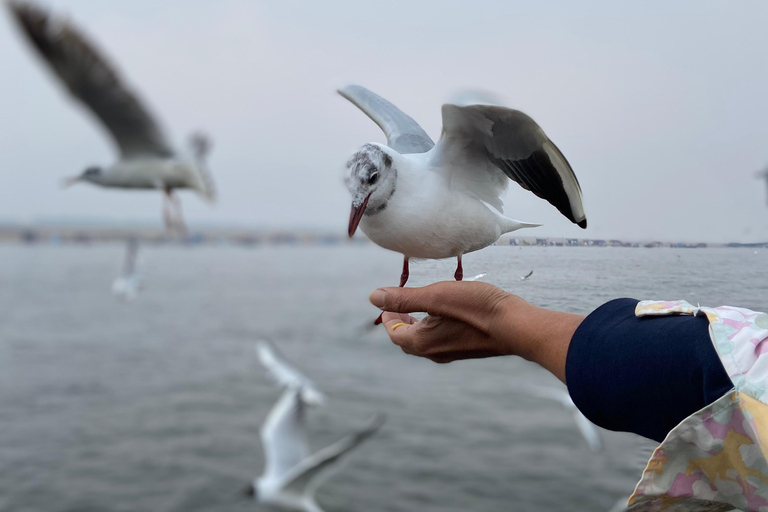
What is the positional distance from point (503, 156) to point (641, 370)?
0.61 m

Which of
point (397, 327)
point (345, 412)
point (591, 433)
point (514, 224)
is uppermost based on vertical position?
point (514, 224)

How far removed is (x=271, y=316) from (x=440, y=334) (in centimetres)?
2858

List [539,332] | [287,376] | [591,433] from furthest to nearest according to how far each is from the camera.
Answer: [591,433], [287,376], [539,332]

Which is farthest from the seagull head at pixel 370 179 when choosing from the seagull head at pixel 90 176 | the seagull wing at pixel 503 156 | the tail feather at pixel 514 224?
the seagull head at pixel 90 176

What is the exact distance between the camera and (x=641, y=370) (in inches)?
39.7

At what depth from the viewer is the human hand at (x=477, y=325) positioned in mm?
1242

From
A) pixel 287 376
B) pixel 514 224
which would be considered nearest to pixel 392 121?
pixel 514 224

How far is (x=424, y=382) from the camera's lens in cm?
1720

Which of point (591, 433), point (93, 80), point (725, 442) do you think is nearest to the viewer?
point (725, 442)

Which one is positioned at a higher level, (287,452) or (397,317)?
(397,317)

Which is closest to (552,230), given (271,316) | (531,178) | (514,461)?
(531,178)

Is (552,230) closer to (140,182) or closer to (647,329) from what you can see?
(647,329)

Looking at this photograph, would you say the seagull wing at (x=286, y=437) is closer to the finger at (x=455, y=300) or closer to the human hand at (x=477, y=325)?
the human hand at (x=477, y=325)

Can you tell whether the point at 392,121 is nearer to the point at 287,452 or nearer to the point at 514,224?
the point at 514,224
